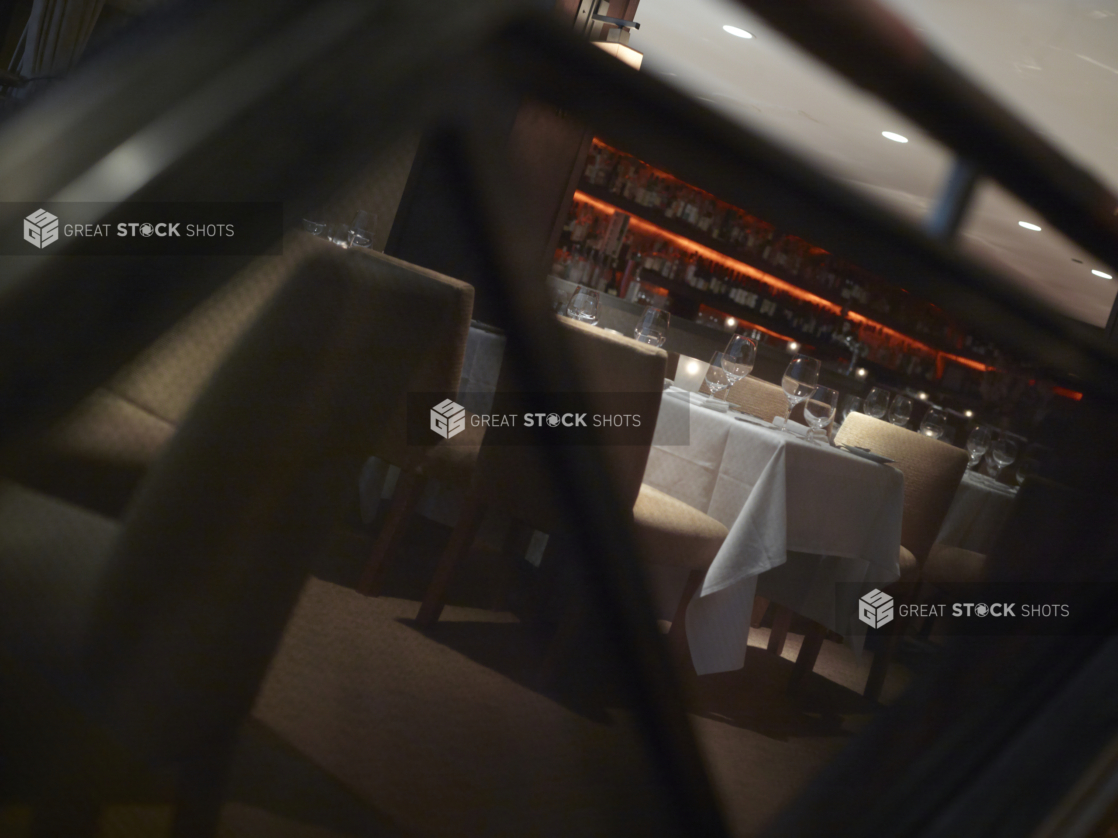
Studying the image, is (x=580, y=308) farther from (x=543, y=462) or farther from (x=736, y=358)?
(x=736, y=358)

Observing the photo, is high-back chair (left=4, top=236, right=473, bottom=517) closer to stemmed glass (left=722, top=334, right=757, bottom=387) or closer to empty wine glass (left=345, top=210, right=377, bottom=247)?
empty wine glass (left=345, top=210, right=377, bottom=247)

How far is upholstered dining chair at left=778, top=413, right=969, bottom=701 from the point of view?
52cm

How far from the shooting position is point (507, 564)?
0.76 feet

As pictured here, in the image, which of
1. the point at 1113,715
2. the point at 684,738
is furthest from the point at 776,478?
the point at 684,738

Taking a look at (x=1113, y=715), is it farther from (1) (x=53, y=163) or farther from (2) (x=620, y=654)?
(1) (x=53, y=163)

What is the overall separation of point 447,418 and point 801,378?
1844mm

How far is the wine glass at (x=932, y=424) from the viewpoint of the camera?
2.23m

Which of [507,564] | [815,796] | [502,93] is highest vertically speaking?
[502,93]

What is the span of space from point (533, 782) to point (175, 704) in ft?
0.35

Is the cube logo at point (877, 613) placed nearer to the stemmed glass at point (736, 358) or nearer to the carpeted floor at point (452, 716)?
the carpeted floor at point (452, 716)

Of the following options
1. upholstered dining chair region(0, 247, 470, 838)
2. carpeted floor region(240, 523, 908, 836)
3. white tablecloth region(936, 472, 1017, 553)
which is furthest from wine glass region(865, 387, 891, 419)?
upholstered dining chair region(0, 247, 470, 838)

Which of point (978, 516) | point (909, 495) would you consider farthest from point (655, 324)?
point (978, 516)

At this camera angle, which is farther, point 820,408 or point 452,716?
point 820,408

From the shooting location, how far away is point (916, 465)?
1.87 meters
